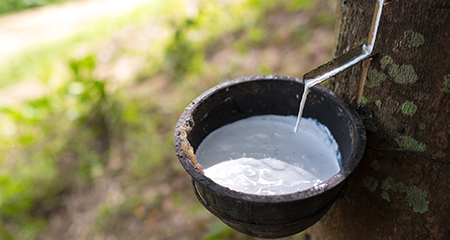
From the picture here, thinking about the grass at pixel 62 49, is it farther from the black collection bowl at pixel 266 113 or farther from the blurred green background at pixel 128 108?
the black collection bowl at pixel 266 113

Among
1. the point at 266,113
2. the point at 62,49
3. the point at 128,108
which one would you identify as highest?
the point at 266,113

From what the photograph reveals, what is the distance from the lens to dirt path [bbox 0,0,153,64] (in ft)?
22.2

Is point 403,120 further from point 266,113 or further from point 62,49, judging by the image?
point 62,49

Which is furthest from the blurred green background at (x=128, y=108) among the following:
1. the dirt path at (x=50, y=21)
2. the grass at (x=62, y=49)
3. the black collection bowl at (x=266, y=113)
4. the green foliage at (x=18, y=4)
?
the green foliage at (x=18, y=4)

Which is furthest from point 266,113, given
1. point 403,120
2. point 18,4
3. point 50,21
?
point 18,4

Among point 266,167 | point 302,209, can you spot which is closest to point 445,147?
point 302,209

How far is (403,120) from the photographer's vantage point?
1233 mm

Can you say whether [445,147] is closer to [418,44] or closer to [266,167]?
[418,44]

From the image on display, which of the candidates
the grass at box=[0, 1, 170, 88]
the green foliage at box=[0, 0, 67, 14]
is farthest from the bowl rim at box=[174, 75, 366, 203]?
the green foliage at box=[0, 0, 67, 14]

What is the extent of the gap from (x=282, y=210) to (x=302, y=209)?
8 centimetres

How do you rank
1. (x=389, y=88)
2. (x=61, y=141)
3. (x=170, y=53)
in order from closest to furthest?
(x=389, y=88) → (x=61, y=141) → (x=170, y=53)

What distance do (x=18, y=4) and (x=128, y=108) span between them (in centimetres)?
785

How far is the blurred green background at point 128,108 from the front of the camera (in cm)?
291

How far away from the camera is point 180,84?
403 centimetres
